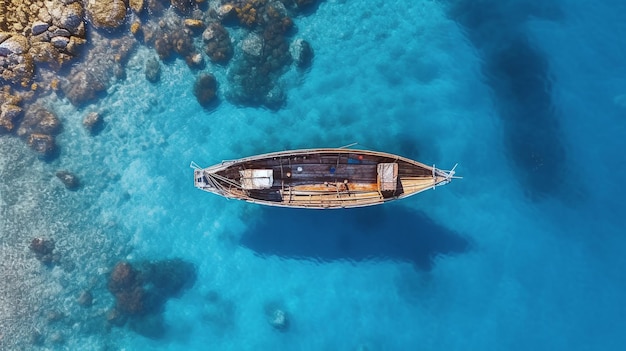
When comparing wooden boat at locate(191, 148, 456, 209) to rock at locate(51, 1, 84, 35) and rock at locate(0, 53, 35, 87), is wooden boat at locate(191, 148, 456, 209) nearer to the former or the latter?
rock at locate(51, 1, 84, 35)

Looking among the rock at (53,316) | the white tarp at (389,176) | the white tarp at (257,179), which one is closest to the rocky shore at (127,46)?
the white tarp at (257,179)

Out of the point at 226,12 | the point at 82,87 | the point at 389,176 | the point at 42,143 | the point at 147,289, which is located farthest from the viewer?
the point at 82,87

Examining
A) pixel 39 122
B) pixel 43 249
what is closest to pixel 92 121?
pixel 39 122

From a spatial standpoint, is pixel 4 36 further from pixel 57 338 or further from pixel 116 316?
pixel 57 338

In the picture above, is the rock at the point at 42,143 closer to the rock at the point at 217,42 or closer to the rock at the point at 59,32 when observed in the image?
the rock at the point at 59,32

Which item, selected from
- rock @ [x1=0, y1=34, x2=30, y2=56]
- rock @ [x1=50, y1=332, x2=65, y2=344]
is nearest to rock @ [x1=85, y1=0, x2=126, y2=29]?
rock @ [x1=0, y1=34, x2=30, y2=56]

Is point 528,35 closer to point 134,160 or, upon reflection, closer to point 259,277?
point 259,277
